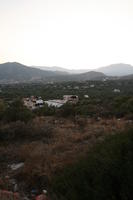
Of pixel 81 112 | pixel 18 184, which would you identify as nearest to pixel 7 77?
pixel 81 112

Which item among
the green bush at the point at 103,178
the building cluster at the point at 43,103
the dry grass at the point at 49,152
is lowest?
the building cluster at the point at 43,103

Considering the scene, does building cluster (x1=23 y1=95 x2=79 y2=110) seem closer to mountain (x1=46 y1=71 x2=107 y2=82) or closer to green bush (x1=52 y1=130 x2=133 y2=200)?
green bush (x1=52 y1=130 x2=133 y2=200)

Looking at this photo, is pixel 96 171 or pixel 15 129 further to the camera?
pixel 15 129

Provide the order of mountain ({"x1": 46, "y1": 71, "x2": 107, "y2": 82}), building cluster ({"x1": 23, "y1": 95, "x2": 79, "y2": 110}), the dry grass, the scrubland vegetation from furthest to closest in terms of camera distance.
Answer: mountain ({"x1": 46, "y1": 71, "x2": 107, "y2": 82}) < building cluster ({"x1": 23, "y1": 95, "x2": 79, "y2": 110}) < the dry grass < the scrubland vegetation

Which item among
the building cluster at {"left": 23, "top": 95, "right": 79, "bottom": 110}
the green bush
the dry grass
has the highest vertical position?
the green bush

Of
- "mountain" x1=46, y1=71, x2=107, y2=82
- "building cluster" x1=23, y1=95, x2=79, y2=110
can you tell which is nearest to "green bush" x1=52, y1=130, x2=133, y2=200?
"building cluster" x1=23, y1=95, x2=79, y2=110

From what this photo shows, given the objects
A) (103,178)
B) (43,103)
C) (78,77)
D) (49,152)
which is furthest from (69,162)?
(78,77)

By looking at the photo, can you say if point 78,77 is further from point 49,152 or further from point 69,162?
point 69,162

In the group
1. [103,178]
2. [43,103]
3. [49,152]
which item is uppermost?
[103,178]

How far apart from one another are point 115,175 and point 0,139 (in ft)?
20.5

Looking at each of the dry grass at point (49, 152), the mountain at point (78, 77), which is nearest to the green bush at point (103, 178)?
the dry grass at point (49, 152)

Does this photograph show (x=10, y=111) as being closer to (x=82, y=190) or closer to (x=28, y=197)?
(x=28, y=197)

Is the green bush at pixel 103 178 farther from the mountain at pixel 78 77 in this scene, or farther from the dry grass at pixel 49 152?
the mountain at pixel 78 77

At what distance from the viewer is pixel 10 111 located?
12.4 meters
